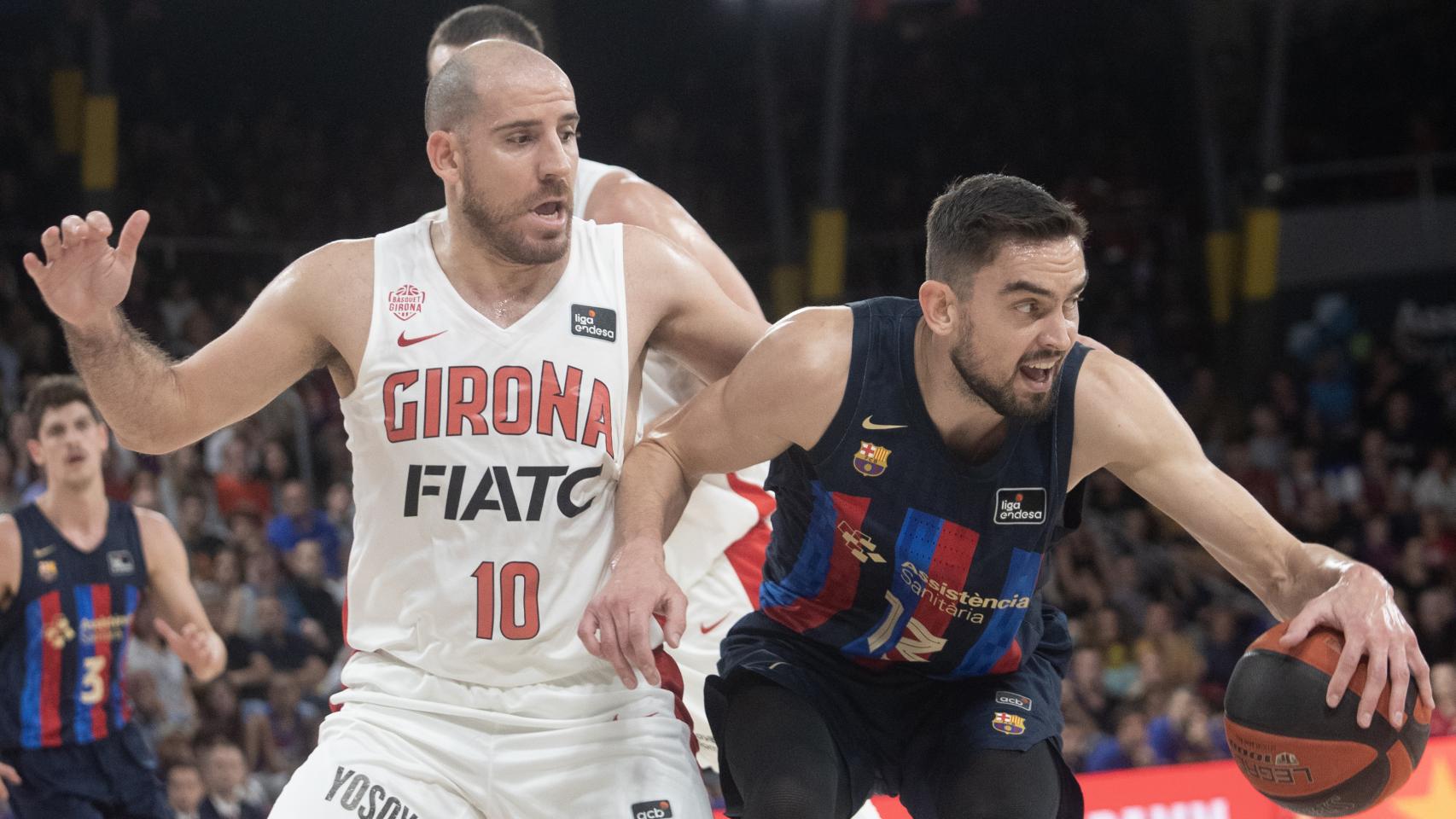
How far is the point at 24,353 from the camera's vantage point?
10828 millimetres

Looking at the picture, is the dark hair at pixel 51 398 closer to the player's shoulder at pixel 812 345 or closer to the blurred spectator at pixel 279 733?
the blurred spectator at pixel 279 733

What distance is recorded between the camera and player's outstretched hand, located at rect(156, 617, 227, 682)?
18.2 feet

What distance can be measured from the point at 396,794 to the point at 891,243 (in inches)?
497

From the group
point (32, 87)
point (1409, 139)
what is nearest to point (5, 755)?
point (32, 87)

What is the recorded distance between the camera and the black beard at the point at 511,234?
3400mm

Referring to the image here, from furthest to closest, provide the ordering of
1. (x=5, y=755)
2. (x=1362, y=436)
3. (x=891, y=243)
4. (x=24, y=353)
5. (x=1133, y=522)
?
(x=891, y=243)
(x=1362, y=436)
(x=1133, y=522)
(x=24, y=353)
(x=5, y=755)

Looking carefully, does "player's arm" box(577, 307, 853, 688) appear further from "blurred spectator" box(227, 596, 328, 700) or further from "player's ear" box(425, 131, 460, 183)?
"blurred spectator" box(227, 596, 328, 700)

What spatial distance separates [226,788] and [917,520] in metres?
5.19

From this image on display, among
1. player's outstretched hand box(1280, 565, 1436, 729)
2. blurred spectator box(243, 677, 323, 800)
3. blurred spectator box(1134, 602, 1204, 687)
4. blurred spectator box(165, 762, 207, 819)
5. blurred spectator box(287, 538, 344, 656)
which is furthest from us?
blurred spectator box(1134, 602, 1204, 687)

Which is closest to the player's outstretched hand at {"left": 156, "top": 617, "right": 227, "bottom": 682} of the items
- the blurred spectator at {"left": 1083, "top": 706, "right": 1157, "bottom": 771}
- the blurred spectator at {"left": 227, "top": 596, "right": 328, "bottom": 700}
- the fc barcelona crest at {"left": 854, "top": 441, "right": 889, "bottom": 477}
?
the blurred spectator at {"left": 227, "top": 596, "right": 328, "bottom": 700}

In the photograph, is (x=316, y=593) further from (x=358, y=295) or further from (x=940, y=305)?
(x=940, y=305)

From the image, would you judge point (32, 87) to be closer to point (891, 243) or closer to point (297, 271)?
point (891, 243)

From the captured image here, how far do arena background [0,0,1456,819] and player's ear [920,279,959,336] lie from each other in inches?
217

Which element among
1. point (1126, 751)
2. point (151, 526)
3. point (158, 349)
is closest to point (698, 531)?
point (158, 349)
